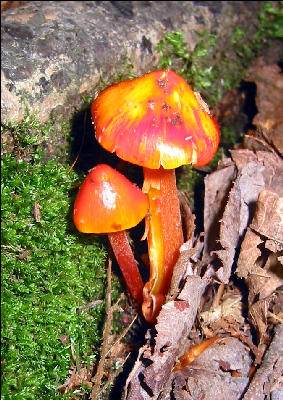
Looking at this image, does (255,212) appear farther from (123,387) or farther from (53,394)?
(53,394)

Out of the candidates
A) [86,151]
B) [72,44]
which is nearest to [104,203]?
[86,151]

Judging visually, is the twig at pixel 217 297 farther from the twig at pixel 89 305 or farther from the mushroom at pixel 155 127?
the twig at pixel 89 305

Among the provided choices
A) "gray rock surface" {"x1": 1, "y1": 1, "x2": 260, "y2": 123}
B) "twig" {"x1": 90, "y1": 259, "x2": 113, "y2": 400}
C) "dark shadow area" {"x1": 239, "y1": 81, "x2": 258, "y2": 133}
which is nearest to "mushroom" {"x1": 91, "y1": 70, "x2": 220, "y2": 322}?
"twig" {"x1": 90, "y1": 259, "x2": 113, "y2": 400}

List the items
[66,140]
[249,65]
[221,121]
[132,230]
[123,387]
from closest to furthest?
1. [123,387]
2. [66,140]
3. [132,230]
4. [221,121]
5. [249,65]

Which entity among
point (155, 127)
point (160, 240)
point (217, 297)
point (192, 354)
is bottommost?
point (192, 354)

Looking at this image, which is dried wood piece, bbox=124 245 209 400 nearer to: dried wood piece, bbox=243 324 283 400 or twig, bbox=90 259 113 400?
twig, bbox=90 259 113 400

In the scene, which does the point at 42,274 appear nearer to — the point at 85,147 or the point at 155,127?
the point at 85,147

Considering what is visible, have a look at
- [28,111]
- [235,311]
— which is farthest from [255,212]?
[28,111]
